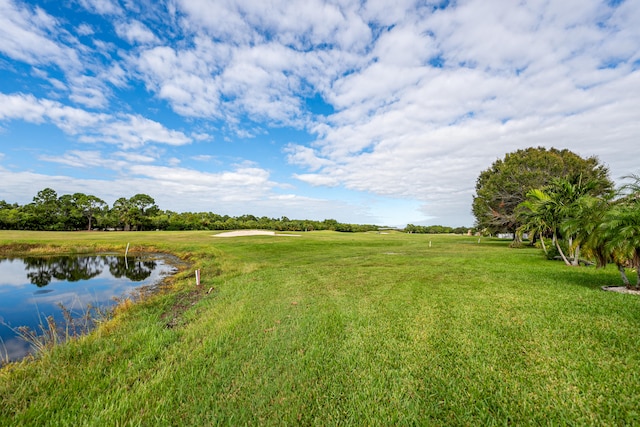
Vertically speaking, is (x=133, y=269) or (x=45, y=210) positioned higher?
(x=45, y=210)

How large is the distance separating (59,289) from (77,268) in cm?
834

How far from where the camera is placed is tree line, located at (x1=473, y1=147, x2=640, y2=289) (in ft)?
24.0

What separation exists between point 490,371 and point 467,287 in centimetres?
584

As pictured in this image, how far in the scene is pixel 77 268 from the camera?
2036cm

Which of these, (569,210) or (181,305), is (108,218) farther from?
(569,210)

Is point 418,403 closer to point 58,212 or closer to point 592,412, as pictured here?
point 592,412

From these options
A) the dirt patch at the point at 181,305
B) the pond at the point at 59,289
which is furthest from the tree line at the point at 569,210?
the pond at the point at 59,289

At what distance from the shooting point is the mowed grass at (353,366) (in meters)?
3.18

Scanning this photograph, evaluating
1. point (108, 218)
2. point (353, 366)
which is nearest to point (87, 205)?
point (108, 218)

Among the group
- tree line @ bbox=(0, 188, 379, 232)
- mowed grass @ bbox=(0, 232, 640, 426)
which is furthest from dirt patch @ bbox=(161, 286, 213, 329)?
tree line @ bbox=(0, 188, 379, 232)

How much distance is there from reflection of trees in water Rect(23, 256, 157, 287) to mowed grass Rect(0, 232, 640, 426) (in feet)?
44.3

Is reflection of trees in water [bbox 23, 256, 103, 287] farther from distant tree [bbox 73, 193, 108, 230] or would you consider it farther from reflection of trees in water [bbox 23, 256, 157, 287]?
distant tree [bbox 73, 193, 108, 230]

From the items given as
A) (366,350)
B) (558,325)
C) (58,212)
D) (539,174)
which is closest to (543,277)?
(558,325)

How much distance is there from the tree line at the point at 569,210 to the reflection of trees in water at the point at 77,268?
844 inches
